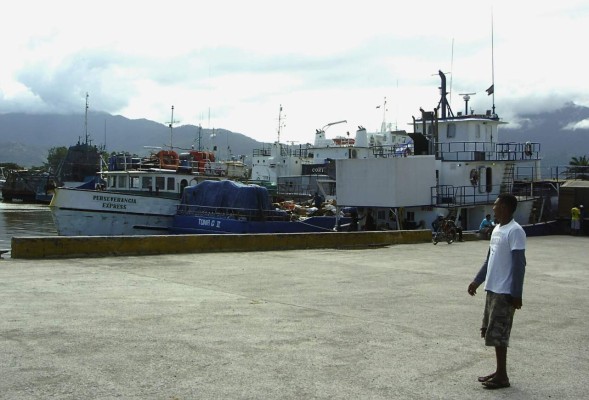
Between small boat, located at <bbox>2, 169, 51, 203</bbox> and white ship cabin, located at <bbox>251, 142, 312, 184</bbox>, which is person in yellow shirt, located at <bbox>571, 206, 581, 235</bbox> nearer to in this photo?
white ship cabin, located at <bbox>251, 142, 312, 184</bbox>

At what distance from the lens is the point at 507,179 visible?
97.7 feet

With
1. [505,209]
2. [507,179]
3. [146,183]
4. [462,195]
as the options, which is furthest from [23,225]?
[505,209]

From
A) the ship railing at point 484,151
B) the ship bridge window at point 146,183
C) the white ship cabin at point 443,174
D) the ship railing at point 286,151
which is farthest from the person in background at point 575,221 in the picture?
the ship railing at point 286,151

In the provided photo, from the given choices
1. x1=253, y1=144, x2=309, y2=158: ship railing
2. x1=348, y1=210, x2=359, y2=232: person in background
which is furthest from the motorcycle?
x1=253, y1=144, x2=309, y2=158: ship railing

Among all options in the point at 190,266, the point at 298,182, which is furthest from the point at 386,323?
the point at 298,182

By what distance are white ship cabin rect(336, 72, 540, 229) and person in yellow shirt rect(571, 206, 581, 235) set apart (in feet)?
7.70

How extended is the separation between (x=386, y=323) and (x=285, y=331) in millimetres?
1395

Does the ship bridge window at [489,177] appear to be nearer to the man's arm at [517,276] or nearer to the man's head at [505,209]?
the man's head at [505,209]

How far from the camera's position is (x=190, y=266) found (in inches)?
523

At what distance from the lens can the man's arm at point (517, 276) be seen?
518 cm

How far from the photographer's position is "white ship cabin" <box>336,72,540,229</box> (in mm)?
24578

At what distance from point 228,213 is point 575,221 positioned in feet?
51.6

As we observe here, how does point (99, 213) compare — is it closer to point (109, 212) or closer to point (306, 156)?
point (109, 212)

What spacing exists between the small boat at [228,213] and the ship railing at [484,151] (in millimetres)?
7158
